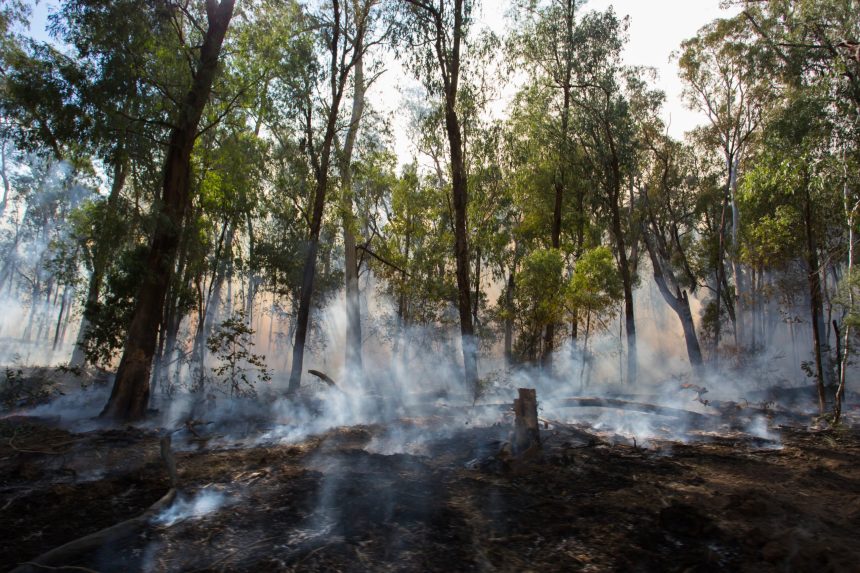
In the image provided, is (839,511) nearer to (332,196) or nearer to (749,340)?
(332,196)

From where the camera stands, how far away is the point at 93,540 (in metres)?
4.80

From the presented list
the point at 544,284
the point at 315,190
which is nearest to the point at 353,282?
the point at 315,190

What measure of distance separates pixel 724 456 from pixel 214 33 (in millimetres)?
12710

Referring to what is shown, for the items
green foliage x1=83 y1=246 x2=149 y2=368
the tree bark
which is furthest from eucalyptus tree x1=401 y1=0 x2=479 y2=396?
green foliage x1=83 y1=246 x2=149 y2=368

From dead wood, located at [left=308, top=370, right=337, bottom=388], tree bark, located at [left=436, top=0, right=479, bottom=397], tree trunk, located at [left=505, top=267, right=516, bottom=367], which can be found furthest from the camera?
tree trunk, located at [left=505, top=267, right=516, bottom=367]

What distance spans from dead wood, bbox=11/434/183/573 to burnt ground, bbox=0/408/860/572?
86 mm

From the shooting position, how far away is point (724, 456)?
8.65 metres

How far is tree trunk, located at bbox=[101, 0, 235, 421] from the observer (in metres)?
11.4

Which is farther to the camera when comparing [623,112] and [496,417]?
[623,112]

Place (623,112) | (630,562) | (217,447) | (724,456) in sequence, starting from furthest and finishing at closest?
1. (623,112)
2. (217,447)
3. (724,456)
4. (630,562)

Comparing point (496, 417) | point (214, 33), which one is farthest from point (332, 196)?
point (496, 417)

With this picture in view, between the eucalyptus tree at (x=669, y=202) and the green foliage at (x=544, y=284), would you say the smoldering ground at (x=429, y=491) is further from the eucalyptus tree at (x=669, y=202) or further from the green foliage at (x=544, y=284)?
the eucalyptus tree at (x=669, y=202)

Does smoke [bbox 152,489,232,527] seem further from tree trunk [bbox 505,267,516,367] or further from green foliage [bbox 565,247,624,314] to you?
tree trunk [bbox 505,267,516,367]

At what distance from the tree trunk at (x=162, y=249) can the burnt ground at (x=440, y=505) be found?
1.98 meters
